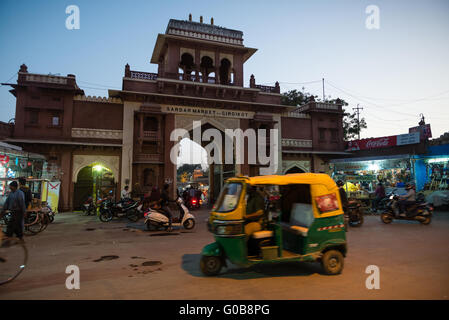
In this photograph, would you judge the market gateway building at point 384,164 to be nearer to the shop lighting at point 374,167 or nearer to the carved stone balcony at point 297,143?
the shop lighting at point 374,167

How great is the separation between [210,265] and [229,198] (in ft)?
3.60

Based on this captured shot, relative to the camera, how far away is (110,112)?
16.9 m

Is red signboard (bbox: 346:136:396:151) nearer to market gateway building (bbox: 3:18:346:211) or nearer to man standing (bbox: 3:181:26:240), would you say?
market gateway building (bbox: 3:18:346:211)

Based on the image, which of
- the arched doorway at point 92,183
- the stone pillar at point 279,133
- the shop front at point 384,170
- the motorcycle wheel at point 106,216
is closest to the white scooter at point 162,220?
the motorcycle wheel at point 106,216

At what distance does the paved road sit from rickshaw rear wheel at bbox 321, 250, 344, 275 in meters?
0.14

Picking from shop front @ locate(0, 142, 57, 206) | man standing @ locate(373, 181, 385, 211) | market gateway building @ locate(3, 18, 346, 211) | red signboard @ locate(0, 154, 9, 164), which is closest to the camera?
shop front @ locate(0, 142, 57, 206)

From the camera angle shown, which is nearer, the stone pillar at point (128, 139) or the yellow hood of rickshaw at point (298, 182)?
the yellow hood of rickshaw at point (298, 182)

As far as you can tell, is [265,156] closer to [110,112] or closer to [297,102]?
[110,112]

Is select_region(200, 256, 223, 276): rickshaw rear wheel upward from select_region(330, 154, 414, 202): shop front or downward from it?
downward

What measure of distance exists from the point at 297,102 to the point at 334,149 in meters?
10.7

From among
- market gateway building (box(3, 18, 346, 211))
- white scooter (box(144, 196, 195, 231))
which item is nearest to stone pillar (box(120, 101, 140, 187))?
market gateway building (box(3, 18, 346, 211))

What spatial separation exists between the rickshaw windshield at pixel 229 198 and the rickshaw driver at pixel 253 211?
0.22m

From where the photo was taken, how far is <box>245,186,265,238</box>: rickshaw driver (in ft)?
14.5

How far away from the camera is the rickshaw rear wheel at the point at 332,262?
4.27 metres
